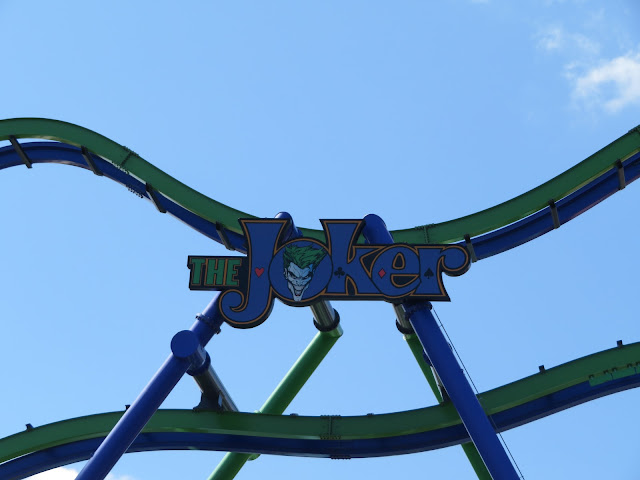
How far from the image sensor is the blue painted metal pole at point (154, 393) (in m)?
12.2

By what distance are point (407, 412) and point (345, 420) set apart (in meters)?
0.90

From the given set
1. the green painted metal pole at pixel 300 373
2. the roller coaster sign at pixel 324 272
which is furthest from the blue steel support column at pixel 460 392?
the green painted metal pole at pixel 300 373

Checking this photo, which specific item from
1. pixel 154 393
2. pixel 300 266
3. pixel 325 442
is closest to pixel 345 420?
pixel 325 442

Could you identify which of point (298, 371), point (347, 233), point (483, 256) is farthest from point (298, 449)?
point (483, 256)

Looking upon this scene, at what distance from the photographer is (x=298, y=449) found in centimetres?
1396

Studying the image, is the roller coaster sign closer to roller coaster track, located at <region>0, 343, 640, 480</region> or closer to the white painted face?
the white painted face

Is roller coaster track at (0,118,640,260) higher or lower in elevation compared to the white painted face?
higher

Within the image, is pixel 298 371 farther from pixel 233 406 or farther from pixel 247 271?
pixel 247 271

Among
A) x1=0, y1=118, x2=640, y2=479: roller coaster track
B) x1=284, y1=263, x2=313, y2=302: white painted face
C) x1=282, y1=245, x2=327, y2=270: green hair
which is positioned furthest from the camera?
x1=282, y1=245, x2=327, y2=270: green hair

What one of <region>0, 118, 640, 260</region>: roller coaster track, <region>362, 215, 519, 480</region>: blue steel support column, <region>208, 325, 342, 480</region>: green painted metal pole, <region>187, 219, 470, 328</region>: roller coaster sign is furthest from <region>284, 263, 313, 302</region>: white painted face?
<region>208, 325, 342, 480</region>: green painted metal pole

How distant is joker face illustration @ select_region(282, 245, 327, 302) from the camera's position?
13586 mm

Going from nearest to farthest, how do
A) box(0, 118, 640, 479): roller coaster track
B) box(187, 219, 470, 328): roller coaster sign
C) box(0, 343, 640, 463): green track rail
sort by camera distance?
box(0, 343, 640, 463): green track rail < box(0, 118, 640, 479): roller coaster track < box(187, 219, 470, 328): roller coaster sign

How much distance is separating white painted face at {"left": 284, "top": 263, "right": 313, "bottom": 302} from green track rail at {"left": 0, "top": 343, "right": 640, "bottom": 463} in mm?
1843

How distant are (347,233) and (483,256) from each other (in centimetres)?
253
